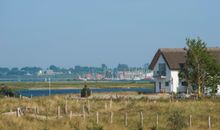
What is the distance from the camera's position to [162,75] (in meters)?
87.4

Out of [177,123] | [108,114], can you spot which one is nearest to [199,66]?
[108,114]

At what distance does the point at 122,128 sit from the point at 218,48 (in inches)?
2071

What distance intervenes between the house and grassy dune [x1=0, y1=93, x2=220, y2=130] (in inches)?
876

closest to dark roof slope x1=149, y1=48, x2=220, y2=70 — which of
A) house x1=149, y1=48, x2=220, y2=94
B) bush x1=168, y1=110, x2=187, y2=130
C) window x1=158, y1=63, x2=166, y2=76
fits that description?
Answer: house x1=149, y1=48, x2=220, y2=94

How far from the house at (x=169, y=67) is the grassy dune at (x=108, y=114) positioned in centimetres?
2226

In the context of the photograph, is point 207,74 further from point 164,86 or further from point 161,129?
point 161,129

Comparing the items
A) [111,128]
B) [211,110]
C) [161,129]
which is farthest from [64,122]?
[211,110]

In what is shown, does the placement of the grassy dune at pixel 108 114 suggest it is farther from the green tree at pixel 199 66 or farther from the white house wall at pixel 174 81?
the white house wall at pixel 174 81

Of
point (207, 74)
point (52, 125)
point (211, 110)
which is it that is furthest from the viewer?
point (207, 74)

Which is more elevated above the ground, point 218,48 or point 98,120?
point 218,48

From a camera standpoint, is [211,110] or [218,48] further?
[218,48]

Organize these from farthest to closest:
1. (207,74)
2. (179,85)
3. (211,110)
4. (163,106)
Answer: (179,85), (207,74), (163,106), (211,110)

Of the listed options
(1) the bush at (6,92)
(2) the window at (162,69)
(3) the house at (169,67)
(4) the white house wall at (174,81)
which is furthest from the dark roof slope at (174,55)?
(1) the bush at (6,92)

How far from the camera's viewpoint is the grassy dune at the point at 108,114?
39.1 m
